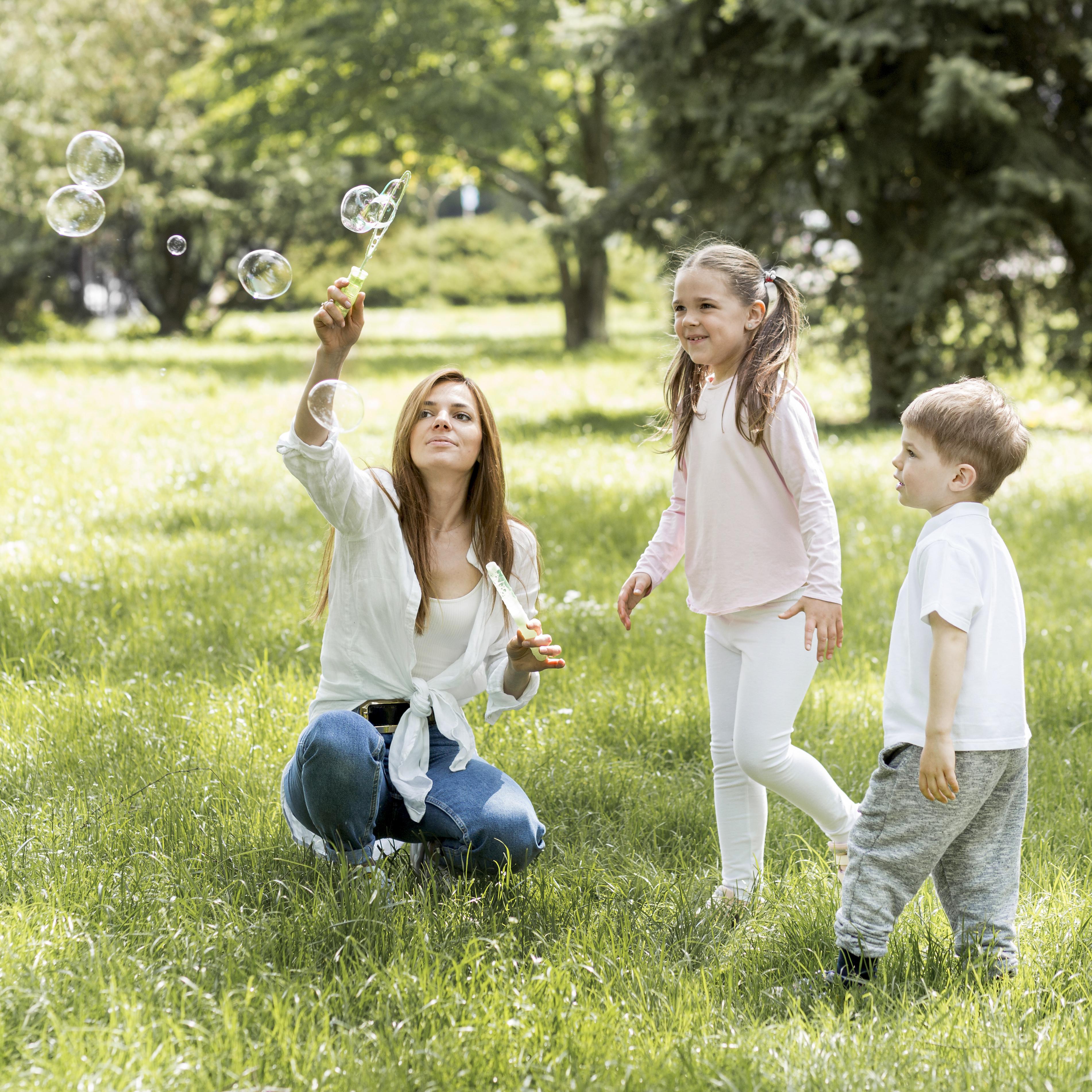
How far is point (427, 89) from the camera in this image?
18172mm

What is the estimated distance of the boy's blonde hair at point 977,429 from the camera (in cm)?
249

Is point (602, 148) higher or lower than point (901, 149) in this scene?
higher

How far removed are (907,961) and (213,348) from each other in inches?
795

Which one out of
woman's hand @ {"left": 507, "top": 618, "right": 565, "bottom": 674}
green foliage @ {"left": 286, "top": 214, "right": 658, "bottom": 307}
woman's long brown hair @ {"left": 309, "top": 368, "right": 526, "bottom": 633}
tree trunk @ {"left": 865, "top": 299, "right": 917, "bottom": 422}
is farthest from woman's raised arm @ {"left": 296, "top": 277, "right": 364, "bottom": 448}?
green foliage @ {"left": 286, "top": 214, "right": 658, "bottom": 307}

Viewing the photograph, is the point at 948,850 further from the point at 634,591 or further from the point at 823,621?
the point at 634,591

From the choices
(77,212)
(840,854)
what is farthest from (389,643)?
(77,212)

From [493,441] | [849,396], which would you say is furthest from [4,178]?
[493,441]

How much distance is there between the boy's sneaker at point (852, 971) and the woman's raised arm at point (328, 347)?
165cm

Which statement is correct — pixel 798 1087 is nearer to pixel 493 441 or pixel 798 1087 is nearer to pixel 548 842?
pixel 548 842

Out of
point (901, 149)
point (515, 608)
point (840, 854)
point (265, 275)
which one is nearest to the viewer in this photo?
point (515, 608)

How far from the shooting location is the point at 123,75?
21.5m

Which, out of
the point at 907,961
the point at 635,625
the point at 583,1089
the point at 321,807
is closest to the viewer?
the point at 583,1089

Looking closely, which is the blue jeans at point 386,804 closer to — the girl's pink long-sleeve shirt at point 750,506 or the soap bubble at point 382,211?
the girl's pink long-sleeve shirt at point 750,506

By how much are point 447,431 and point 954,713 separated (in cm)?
142
